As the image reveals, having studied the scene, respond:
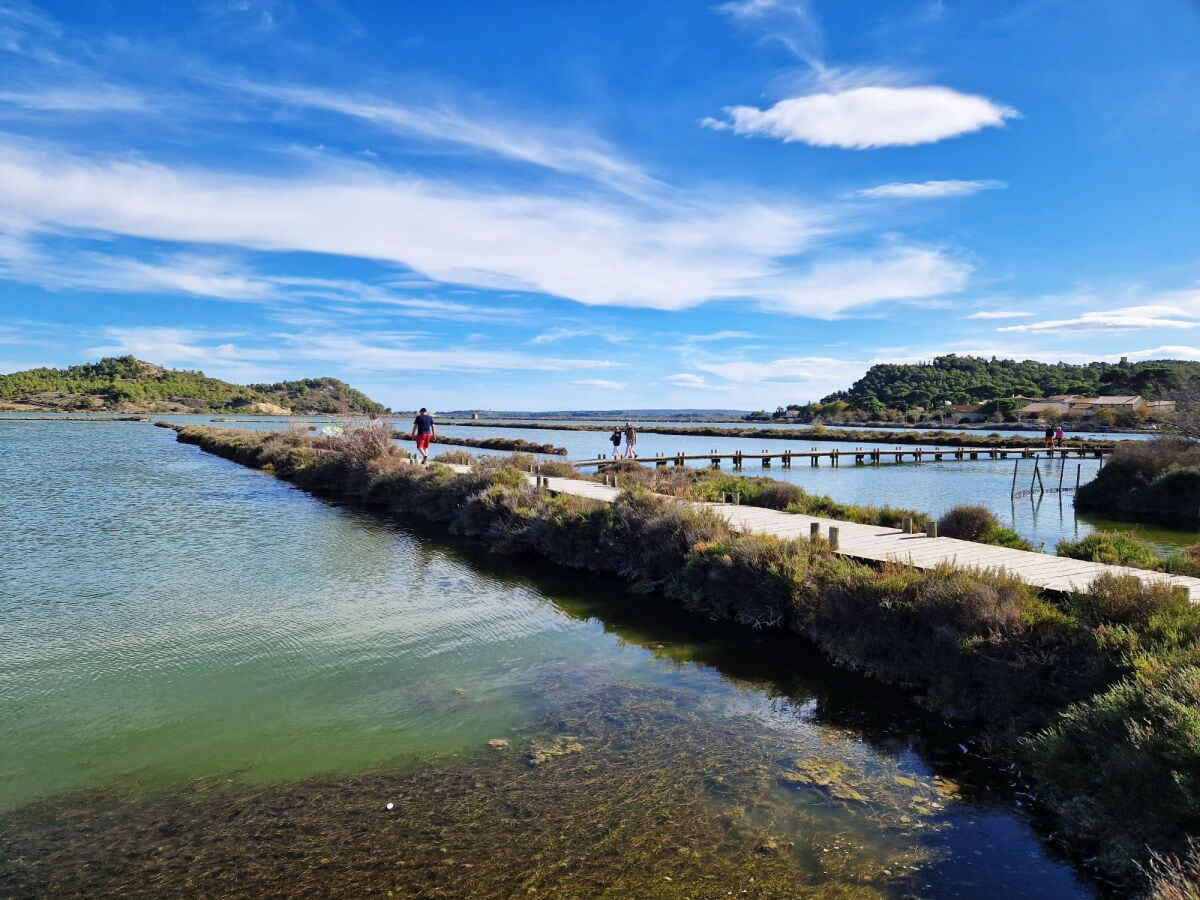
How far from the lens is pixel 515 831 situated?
17.8ft

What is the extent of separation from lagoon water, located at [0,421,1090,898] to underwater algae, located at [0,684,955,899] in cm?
5

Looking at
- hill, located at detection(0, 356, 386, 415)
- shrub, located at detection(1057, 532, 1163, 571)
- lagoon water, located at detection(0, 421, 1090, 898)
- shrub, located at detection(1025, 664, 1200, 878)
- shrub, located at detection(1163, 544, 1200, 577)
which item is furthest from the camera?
hill, located at detection(0, 356, 386, 415)

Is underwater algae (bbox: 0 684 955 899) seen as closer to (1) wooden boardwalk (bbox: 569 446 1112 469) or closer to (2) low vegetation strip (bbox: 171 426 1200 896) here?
(2) low vegetation strip (bbox: 171 426 1200 896)

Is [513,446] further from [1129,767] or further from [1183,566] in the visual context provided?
[1129,767]

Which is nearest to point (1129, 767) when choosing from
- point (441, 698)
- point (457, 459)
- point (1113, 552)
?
point (441, 698)

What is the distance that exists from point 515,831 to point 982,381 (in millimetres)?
161740

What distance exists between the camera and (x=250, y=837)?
534 centimetres

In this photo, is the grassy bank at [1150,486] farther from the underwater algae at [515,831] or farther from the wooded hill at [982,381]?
the wooded hill at [982,381]

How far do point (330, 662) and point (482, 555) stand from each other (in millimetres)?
7470

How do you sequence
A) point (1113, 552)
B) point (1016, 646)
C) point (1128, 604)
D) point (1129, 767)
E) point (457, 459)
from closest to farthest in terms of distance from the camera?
1. point (1129, 767)
2. point (1128, 604)
3. point (1016, 646)
4. point (1113, 552)
5. point (457, 459)

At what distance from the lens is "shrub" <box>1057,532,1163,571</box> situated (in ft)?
35.2

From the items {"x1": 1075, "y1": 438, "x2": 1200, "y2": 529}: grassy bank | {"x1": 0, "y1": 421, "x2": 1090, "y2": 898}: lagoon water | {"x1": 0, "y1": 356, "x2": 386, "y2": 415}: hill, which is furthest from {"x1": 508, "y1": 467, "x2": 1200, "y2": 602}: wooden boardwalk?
{"x1": 0, "y1": 356, "x2": 386, "y2": 415}: hill

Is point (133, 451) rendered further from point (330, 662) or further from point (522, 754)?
point (522, 754)

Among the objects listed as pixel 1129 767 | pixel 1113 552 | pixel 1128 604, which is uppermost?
pixel 1128 604
